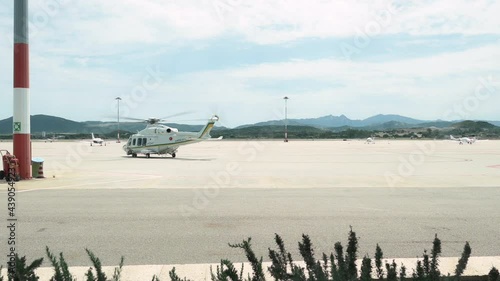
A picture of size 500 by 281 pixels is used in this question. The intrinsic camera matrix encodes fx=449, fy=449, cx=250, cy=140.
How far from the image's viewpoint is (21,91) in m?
16.8

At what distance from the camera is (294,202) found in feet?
38.0

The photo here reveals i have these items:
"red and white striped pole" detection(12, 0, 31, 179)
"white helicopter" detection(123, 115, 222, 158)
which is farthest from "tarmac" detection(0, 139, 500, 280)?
"white helicopter" detection(123, 115, 222, 158)

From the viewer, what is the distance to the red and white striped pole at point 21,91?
1642 centimetres

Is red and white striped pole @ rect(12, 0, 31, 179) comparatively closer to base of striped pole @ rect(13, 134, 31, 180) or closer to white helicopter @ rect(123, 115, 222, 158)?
base of striped pole @ rect(13, 134, 31, 180)

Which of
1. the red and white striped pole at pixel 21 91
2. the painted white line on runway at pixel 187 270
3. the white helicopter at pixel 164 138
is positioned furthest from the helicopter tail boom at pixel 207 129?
the painted white line on runway at pixel 187 270

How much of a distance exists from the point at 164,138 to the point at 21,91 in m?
18.8

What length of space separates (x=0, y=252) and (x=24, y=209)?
389 cm

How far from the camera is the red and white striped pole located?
53.9ft

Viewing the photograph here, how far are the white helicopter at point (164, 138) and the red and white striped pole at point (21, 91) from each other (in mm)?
18008

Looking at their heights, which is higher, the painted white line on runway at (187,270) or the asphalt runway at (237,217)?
the painted white line on runway at (187,270)

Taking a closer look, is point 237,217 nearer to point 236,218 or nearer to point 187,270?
point 236,218

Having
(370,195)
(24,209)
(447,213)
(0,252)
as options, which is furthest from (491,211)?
(24,209)

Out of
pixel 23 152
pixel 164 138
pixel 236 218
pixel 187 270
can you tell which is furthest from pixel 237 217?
pixel 164 138

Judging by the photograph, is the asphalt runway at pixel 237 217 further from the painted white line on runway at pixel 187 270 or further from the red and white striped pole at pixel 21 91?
the red and white striped pole at pixel 21 91
